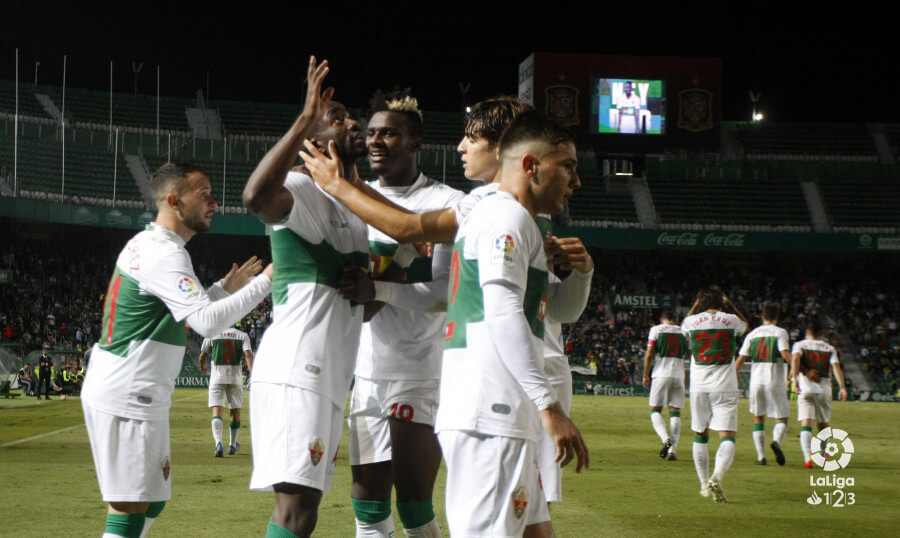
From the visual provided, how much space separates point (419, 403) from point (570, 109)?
3463cm

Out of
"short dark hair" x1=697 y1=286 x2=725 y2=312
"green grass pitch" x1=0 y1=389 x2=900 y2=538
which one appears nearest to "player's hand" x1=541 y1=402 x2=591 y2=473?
"green grass pitch" x1=0 y1=389 x2=900 y2=538

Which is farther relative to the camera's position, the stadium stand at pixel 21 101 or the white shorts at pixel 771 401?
the stadium stand at pixel 21 101

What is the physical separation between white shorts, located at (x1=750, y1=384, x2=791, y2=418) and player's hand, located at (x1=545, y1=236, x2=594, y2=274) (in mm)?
11581

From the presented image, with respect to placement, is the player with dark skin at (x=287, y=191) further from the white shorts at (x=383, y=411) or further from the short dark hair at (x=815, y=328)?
the short dark hair at (x=815, y=328)

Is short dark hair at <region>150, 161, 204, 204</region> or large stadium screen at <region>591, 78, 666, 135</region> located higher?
large stadium screen at <region>591, 78, 666, 135</region>

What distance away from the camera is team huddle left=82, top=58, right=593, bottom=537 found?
3.65 metres

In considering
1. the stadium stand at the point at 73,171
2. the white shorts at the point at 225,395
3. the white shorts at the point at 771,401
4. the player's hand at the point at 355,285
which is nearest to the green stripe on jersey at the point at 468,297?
the player's hand at the point at 355,285

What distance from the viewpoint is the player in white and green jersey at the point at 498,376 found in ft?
11.7

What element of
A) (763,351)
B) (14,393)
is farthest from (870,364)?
(14,393)

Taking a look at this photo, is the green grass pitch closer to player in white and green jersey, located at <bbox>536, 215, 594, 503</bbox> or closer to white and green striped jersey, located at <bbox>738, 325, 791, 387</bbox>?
white and green striped jersey, located at <bbox>738, 325, 791, 387</bbox>

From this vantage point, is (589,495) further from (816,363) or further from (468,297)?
(468,297)

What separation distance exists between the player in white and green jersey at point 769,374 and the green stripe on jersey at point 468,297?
11884mm

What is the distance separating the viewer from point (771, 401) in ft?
50.2

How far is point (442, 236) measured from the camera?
4.31 meters
